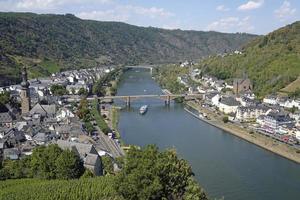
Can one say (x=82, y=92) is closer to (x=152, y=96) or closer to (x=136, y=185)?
(x=152, y=96)

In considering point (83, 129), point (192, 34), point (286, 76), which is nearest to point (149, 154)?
point (83, 129)

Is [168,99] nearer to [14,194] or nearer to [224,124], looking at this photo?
[224,124]

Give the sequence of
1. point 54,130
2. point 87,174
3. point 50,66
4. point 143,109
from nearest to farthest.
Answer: point 87,174 → point 54,130 → point 143,109 → point 50,66

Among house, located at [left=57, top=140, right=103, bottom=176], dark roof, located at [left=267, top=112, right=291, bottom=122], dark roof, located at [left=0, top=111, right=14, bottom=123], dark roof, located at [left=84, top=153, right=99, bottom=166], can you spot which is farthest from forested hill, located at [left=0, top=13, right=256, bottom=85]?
dark roof, located at [left=84, top=153, right=99, bottom=166]

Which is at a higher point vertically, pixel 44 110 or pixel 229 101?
pixel 44 110

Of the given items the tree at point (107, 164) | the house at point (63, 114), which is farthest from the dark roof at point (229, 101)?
the tree at point (107, 164)

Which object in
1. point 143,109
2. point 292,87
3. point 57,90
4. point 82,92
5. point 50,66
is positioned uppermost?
point 50,66

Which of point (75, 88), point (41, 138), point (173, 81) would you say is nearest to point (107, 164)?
point (41, 138)
